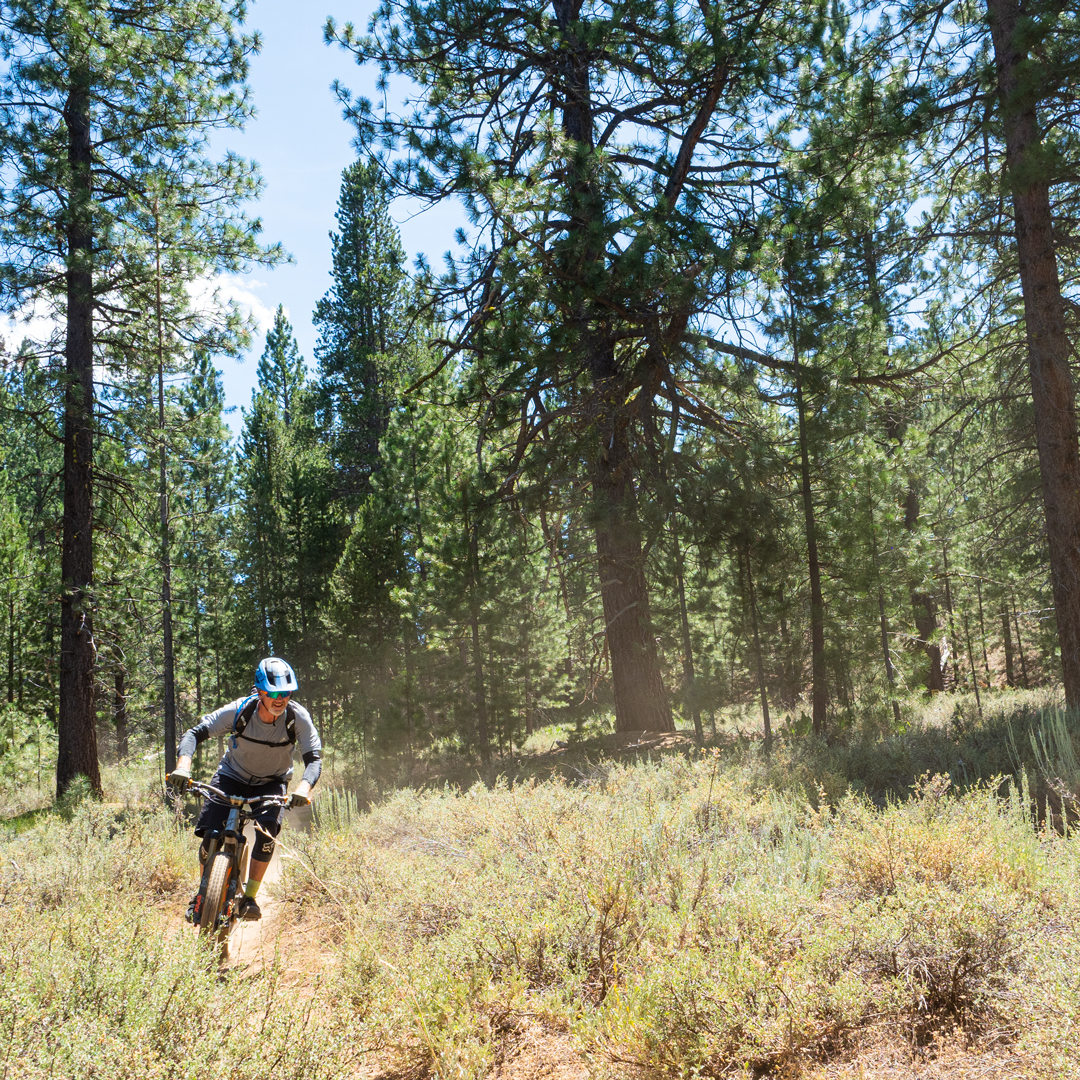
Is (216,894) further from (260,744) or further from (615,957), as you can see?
(615,957)

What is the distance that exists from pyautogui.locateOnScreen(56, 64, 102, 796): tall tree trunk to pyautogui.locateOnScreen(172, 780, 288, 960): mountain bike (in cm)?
803

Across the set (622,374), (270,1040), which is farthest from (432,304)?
(270,1040)

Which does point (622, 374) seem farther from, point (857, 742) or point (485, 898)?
point (485, 898)

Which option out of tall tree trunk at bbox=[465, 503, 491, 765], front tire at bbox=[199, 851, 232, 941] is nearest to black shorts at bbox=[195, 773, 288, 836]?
front tire at bbox=[199, 851, 232, 941]

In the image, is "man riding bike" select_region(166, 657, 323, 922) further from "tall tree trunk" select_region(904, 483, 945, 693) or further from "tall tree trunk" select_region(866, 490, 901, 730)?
"tall tree trunk" select_region(904, 483, 945, 693)

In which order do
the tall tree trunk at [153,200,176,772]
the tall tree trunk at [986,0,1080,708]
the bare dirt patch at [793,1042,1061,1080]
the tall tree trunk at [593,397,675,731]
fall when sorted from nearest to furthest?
the bare dirt patch at [793,1042,1061,1080]
the tall tree trunk at [986,0,1080,708]
the tall tree trunk at [593,397,675,731]
the tall tree trunk at [153,200,176,772]

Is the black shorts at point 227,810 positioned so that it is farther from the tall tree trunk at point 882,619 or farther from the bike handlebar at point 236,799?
the tall tree trunk at point 882,619

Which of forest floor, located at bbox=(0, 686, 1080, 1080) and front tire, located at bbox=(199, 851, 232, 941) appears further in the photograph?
front tire, located at bbox=(199, 851, 232, 941)

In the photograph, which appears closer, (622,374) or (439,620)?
(622,374)

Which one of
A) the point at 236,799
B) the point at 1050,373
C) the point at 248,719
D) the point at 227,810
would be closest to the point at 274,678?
the point at 248,719

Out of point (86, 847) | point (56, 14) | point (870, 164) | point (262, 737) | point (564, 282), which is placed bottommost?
point (86, 847)

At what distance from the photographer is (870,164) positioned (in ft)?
28.9

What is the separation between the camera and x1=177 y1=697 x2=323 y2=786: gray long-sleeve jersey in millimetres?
5129

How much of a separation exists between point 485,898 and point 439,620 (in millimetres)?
10607
